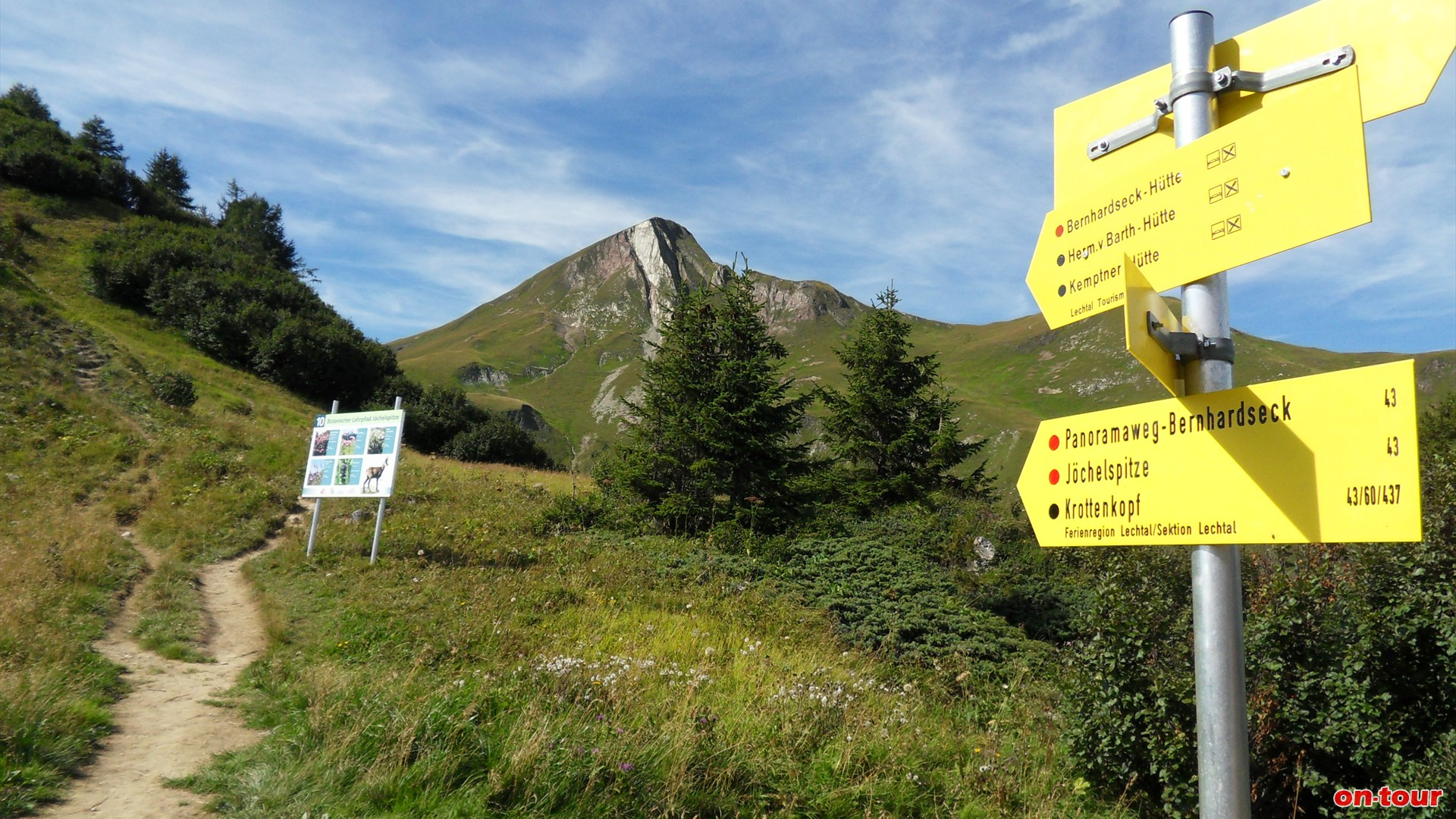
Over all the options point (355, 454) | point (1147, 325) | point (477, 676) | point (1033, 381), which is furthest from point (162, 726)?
point (1033, 381)

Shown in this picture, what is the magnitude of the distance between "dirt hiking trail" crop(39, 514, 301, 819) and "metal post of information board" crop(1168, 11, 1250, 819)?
5.11m

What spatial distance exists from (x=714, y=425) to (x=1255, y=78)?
614 inches

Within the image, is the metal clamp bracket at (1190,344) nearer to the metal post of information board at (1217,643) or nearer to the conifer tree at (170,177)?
the metal post of information board at (1217,643)

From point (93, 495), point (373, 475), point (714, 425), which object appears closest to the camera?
point (373, 475)

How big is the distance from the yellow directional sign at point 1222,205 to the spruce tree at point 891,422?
17829mm

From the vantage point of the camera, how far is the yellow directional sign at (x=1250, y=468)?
5.46ft

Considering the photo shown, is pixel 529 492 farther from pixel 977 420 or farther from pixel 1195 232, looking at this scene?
pixel 977 420

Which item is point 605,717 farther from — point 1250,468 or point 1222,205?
point 1222,205

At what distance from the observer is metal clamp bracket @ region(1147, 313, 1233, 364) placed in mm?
1940

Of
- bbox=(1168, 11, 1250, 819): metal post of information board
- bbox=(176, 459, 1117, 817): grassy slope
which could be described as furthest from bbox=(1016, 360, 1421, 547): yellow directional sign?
bbox=(176, 459, 1117, 817): grassy slope

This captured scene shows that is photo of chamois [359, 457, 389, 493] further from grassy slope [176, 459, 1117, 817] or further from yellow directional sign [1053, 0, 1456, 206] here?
yellow directional sign [1053, 0, 1456, 206]

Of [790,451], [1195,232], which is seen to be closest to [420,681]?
[1195,232]

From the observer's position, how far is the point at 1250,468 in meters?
1.91

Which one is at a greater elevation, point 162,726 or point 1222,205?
point 1222,205
